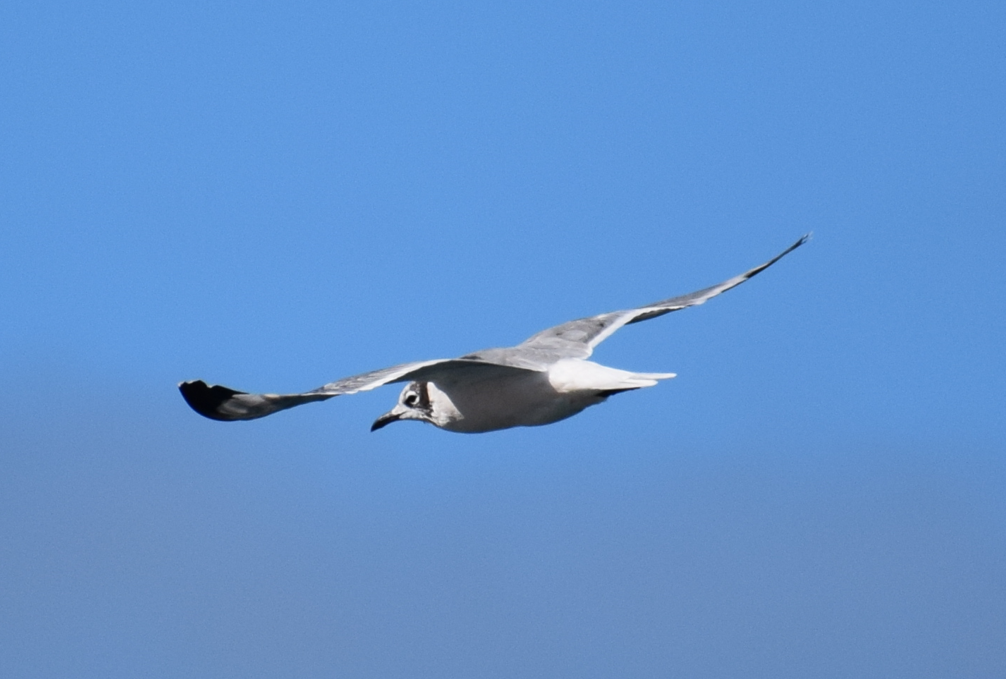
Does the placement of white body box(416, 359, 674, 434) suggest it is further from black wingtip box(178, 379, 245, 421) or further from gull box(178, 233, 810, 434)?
black wingtip box(178, 379, 245, 421)

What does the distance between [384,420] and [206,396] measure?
367 centimetres

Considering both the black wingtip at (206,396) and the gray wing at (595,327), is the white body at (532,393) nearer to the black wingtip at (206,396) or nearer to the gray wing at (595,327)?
the gray wing at (595,327)

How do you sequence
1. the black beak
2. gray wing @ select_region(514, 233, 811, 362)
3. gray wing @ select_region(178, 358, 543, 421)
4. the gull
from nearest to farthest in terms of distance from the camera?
gray wing @ select_region(178, 358, 543, 421) < the gull < gray wing @ select_region(514, 233, 811, 362) < the black beak

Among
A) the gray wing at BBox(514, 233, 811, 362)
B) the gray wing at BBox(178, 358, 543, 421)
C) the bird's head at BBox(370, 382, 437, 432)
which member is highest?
the gray wing at BBox(514, 233, 811, 362)

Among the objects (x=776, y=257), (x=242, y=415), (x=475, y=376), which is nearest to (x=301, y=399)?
(x=242, y=415)

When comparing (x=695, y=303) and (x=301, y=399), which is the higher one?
(x=695, y=303)

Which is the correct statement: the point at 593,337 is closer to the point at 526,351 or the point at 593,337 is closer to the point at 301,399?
the point at 526,351

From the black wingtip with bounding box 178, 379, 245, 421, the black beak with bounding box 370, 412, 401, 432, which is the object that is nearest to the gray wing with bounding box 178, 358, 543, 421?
the black wingtip with bounding box 178, 379, 245, 421

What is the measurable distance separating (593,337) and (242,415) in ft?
15.5

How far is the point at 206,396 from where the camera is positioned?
1212 cm

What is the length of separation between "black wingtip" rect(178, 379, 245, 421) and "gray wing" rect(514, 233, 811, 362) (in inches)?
128

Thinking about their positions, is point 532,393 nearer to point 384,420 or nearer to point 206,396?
point 384,420

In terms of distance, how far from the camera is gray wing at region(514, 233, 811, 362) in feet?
48.1

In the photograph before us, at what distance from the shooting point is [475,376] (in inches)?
536
